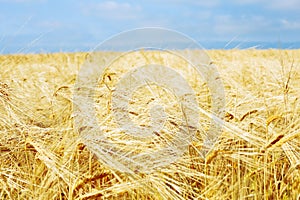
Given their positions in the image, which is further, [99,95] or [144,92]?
[144,92]

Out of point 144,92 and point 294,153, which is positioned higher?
point 144,92

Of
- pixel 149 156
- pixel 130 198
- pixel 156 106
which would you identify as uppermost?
pixel 156 106

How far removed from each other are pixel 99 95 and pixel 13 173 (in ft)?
2.53

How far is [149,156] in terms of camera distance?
64.3 inches

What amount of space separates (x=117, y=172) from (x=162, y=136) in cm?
26

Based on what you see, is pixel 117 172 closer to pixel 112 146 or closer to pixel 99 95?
pixel 112 146

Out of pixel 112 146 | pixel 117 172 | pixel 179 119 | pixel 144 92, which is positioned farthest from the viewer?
pixel 144 92

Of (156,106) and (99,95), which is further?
(99,95)

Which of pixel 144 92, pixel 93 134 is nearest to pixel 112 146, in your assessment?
pixel 93 134

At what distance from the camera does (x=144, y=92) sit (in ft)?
8.32

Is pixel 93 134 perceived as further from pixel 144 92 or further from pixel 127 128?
pixel 144 92

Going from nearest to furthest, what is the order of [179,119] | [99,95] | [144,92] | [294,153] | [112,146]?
[112,146]
[294,153]
[179,119]
[99,95]
[144,92]

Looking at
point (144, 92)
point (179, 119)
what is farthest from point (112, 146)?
point (144, 92)

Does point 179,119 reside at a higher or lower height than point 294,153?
higher
